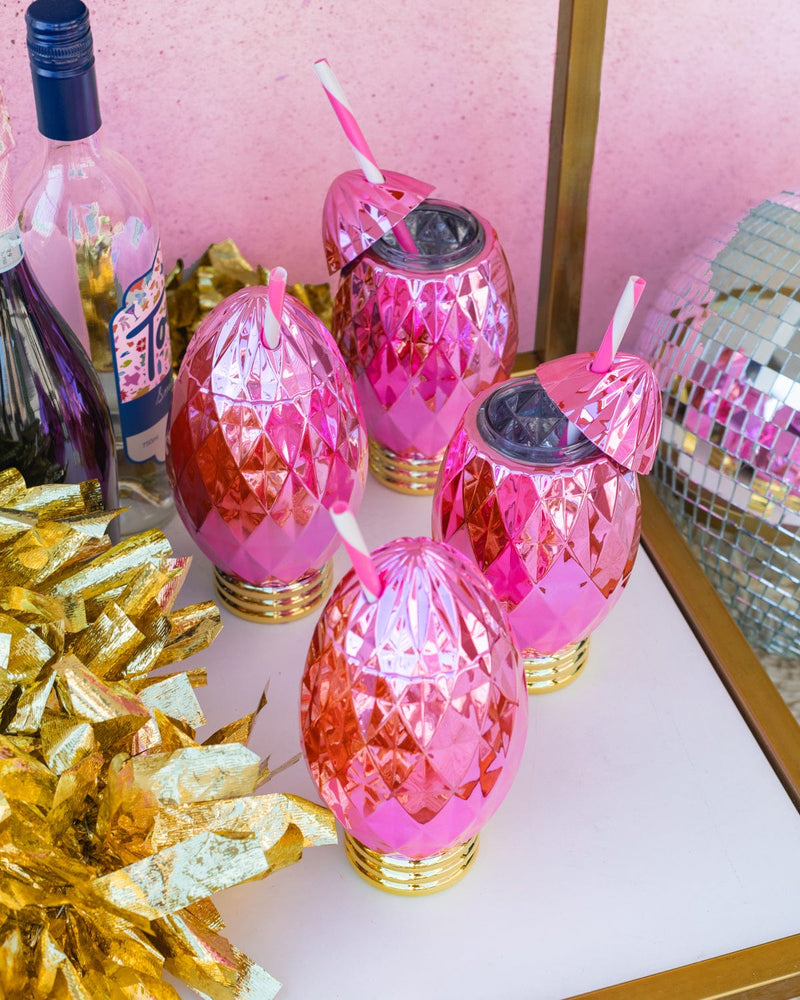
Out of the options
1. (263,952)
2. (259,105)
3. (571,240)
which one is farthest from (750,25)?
(263,952)

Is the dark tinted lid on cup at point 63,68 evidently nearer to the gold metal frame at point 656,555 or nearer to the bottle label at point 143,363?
the bottle label at point 143,363

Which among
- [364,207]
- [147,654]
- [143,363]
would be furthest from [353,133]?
[147,654]

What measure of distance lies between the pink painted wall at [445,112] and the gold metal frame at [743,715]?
0.64 feet

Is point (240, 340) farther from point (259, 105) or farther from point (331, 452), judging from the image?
point (259, 105)

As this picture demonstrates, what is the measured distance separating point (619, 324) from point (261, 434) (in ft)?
0.47

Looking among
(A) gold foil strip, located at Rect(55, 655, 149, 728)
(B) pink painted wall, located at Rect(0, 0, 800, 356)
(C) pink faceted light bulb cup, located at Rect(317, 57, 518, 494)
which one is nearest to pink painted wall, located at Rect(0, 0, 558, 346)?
(B) pink painted wall, located at Rect(0, 0, 800, 356)

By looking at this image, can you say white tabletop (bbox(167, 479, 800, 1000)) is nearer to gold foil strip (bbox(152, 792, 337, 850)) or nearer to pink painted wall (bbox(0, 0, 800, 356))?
gold foil strip (bbox(152, 792, 337, 850))

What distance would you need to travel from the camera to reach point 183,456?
1.59 feet

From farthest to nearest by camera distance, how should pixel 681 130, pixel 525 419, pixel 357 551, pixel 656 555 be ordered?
pixel 681 130, pixel 656 555, pixel 525 419, pixel 357 551

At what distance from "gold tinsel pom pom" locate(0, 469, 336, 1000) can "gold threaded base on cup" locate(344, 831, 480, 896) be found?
0.05m

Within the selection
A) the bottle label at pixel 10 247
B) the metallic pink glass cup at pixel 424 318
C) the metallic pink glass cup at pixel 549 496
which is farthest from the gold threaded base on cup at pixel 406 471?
the bottle label at pixel 10 247

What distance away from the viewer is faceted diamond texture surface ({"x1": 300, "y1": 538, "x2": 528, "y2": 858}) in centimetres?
37

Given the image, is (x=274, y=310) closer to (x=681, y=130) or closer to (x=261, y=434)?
(x=261, y=434)

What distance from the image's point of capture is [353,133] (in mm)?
515
